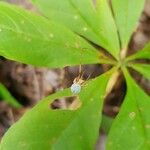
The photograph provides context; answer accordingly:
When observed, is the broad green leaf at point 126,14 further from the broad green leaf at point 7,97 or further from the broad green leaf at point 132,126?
the broad green leaf at point 7,97

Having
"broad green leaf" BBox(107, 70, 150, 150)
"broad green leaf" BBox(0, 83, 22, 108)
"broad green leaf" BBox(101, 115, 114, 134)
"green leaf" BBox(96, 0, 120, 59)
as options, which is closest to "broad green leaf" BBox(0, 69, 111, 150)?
"broad green leaf" BBox(107, 70, 150, 150)

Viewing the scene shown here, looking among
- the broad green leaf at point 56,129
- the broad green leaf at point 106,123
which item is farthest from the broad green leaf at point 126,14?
the broad green leaf at point 106,123

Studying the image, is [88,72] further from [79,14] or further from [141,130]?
[141,130]

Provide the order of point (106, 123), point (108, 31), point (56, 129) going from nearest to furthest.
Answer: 1. point (56, 129)
2. point (108, 31)
3. point (106, 123)

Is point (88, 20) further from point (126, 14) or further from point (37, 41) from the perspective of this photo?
point (37, 41)

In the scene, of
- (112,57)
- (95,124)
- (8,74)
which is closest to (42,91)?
(8,74)

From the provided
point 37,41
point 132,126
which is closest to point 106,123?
point 132,126
